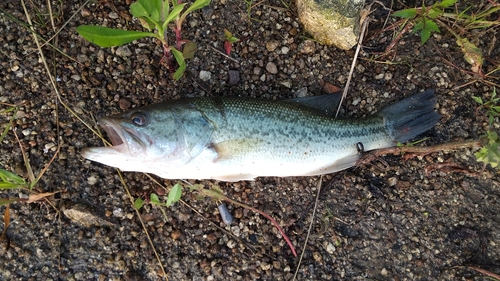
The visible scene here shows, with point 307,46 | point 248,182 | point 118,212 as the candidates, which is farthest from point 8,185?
point 307,46

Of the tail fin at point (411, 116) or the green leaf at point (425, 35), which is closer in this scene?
the green leaf at point (425, 35)

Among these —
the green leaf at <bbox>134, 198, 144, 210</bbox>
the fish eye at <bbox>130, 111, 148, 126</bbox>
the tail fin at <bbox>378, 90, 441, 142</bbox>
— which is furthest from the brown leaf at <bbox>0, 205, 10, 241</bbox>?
the tail fin at <bbox>378, 90, 441, 142</bbox>

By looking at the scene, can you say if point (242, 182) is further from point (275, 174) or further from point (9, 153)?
point (9, 153)

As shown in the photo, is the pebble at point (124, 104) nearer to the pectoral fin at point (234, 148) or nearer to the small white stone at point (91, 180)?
the small white stone at point (91, 180)

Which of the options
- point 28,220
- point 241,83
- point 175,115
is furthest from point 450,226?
point 28,220

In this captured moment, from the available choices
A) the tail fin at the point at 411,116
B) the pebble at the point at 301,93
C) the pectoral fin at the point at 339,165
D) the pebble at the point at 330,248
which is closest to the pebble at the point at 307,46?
the pebble at the point at 301,93

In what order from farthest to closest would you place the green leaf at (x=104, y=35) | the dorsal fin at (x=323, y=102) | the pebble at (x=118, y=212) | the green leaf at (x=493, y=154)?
the dorsal fin at (x=323, y=102), the pebble at (x=118, y=212), the green leaf at (x=104, y=35), the green leaf at (x=493, y=154)

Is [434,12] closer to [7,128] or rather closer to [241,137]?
[241,137]
